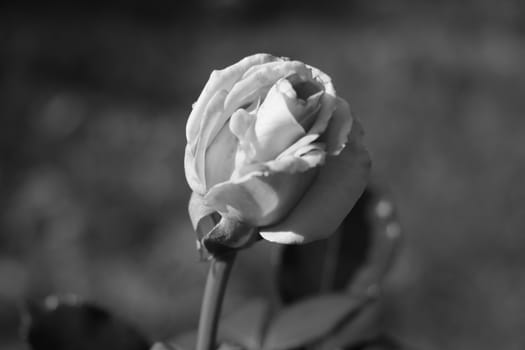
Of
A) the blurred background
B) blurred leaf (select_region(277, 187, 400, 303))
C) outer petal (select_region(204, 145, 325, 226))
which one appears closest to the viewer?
outer petal (select_region(204, 145, 325, 226))

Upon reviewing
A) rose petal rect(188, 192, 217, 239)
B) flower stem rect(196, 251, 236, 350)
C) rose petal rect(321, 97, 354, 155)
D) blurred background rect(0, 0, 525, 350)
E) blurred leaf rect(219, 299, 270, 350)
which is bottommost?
blurred background rect(0, 0, 525, 350)

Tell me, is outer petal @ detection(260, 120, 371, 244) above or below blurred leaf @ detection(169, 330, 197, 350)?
above

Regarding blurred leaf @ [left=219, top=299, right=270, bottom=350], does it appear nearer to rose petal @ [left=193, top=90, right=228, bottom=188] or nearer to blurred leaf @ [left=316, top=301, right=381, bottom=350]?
blurred leaf @ [left=316, top=301, right=381, bottom=350]

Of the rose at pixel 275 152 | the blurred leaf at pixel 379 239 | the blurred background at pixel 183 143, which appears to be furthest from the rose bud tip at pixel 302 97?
the blurred background at pixel 183 143

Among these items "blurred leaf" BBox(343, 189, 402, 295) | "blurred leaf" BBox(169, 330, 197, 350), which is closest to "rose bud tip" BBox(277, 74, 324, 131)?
"blurred leaf" BBox(169, 330, 197, 350)

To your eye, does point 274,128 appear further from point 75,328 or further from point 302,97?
→ point 75,328

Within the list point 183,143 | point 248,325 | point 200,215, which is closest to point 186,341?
point 248,325

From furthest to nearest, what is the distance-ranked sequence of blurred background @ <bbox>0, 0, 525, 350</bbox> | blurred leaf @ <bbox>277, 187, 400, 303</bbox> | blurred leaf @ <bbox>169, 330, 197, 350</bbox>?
blurred background @ <bbox>0, 0, 525, 350</bbox>
blurred leaf @ <bbox>277, 187, 400, 303</bbox>
blurred leaf @ <bbox>169, 330, 197, 350</bbox>

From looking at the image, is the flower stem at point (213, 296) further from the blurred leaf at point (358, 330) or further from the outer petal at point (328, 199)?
the blurred leaf at point (358, 330)
